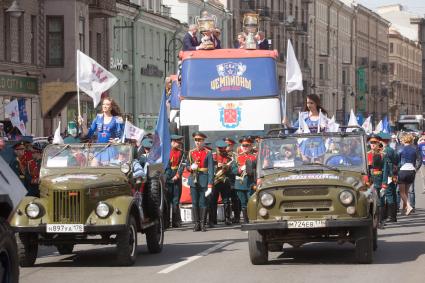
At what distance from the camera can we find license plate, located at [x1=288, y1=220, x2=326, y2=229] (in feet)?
49.8

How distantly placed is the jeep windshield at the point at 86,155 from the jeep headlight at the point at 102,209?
1.16m

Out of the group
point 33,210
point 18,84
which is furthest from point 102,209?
point 18,84

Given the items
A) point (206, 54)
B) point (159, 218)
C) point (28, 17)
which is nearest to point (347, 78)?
point (28, 17)

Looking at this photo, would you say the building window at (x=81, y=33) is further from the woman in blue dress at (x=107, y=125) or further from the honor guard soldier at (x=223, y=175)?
the woman in blue dress at (x=107, y=125)

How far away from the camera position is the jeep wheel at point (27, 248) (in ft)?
51.0

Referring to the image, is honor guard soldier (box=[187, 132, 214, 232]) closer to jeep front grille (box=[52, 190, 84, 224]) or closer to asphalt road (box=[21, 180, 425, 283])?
asphalt road (box=[21, 180, 425, 283])

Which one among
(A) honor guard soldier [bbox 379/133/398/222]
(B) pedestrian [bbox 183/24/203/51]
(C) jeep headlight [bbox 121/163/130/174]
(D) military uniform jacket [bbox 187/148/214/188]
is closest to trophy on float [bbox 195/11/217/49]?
(B) pedestrian [bbox 183/24/203/51]

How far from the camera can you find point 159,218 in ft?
57.4

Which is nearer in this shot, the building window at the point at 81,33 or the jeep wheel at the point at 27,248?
the jeep wheel at the point at 27,248

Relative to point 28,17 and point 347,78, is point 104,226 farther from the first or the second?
point 347,78

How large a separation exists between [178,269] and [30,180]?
239 inches

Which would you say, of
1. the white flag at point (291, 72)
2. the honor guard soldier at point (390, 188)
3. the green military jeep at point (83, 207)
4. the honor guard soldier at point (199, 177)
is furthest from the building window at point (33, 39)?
the green military jeep at point (83, 207)

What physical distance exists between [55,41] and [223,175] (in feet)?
82.4

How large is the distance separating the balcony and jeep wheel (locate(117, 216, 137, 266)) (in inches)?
1418
